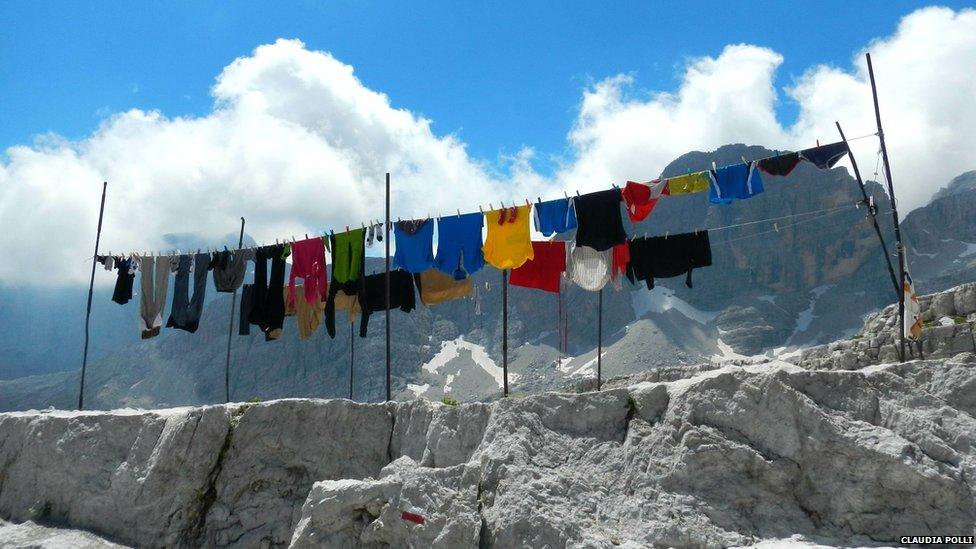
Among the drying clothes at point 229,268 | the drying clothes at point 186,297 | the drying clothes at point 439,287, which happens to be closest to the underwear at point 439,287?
the drying clothes at point 439,287

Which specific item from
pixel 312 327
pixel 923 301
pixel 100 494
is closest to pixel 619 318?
pixel 923 301

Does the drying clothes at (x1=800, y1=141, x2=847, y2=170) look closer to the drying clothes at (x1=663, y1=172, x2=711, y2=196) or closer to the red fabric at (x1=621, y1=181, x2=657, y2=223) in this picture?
the drying clothes at (x1=663, y1=172, x2=711, y2=196)

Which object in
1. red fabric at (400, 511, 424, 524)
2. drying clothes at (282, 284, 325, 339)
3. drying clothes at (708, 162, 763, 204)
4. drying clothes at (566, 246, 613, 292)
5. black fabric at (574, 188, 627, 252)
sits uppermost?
drying clothes at (708, 162, 763, 204)

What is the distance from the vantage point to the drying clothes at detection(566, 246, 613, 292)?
17.7 metres

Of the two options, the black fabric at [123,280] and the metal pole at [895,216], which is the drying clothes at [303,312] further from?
the metal pole at [895,216]

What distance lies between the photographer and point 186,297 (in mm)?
21672

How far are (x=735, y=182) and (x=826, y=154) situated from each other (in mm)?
2007

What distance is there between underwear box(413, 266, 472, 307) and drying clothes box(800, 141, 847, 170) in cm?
944

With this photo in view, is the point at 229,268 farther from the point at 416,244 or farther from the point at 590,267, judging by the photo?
the point at 590,267

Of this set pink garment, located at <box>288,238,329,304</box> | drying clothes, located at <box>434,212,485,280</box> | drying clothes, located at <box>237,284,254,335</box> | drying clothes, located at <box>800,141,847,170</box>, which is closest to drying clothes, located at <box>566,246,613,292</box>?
drying clothes, located at <box>434,212,485,280</box>

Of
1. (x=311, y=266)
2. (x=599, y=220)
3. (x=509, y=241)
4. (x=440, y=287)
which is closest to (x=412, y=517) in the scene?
(x=509, y=241)

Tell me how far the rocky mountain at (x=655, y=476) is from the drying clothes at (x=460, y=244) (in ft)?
16.6

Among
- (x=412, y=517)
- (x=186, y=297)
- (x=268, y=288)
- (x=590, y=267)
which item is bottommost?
(x=412, y=517)

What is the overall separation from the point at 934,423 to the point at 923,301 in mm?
24166
